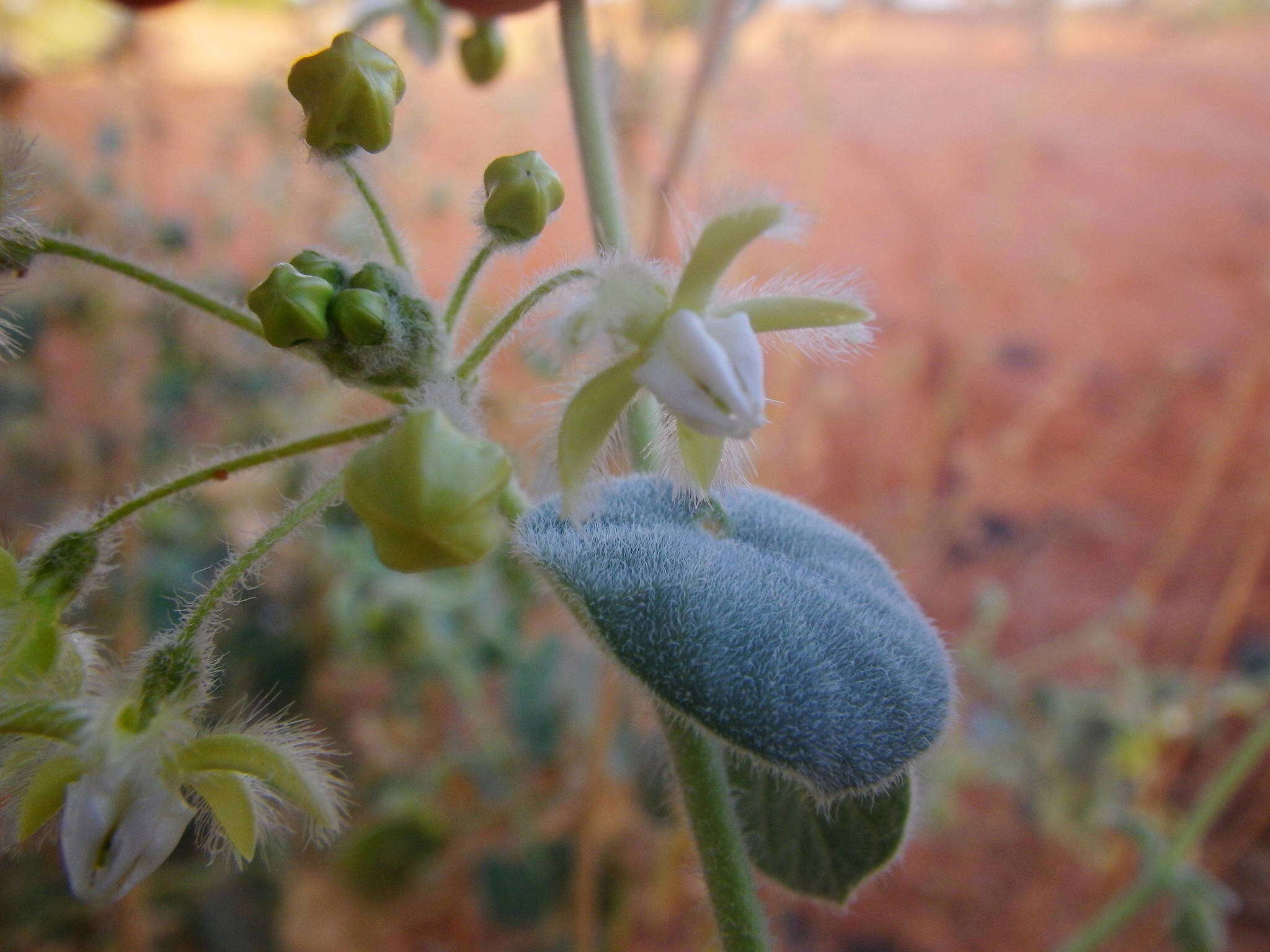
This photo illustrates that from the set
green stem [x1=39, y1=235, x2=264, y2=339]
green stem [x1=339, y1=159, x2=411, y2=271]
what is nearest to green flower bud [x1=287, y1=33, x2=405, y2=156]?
green stem [x1=339, y1=159, x2=411, y2=271]

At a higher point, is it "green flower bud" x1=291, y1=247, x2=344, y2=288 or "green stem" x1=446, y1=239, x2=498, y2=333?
"green flower bud" x1=291, y1=247, x2=344, y2=288

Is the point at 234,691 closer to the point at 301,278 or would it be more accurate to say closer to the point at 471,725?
the point at 471,725

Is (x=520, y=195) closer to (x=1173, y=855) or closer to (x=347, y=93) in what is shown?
(x=347, y=93)

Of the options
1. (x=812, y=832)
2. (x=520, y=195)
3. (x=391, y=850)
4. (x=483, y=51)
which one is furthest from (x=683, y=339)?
(x=391, y=850)

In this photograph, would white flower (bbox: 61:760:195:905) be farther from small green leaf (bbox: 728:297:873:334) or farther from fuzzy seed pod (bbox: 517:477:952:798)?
small green leaf (bbox: 728:297:873:334)

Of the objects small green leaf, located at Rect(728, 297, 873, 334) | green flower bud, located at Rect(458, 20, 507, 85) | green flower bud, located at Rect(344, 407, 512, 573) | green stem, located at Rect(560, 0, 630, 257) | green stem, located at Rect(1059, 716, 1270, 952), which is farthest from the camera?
green stem, located at Rect(1059, 716, 1270, 952)

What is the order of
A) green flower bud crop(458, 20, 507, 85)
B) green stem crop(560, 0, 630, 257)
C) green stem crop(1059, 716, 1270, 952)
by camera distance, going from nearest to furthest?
green stem crop(560, 0, 630, 257)
green flower bud crop(458, 20, 507, 85)
green stem crop(1059, 716, 1270, 952)

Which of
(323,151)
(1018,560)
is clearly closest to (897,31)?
(1018,560)

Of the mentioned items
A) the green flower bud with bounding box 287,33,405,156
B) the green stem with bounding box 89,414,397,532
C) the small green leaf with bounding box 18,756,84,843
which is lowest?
the small green leaf with bounding box 18,756,84,843
